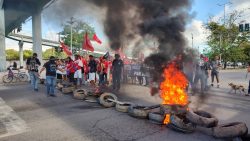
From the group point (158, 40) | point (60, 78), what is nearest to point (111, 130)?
point (158, 40)

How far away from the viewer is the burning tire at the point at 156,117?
214 inches

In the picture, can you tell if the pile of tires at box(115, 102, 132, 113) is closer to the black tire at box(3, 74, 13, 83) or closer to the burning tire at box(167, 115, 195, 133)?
Result: the burning tire at box(167, 115, 195, 133)

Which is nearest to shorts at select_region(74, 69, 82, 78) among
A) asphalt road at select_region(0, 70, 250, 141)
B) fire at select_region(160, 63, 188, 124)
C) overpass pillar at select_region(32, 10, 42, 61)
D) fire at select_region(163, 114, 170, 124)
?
asphalt road at select_region(0, 70, 250, 141)

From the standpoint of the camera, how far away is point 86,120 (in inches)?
239

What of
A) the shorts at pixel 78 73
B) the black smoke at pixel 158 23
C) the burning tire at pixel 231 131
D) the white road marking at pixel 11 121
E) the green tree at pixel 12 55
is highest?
the green tree at pixel 12 55

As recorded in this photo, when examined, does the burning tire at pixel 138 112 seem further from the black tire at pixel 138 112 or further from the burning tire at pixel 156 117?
the burning tire at pixel 156 117

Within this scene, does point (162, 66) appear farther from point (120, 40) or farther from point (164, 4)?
point (120, 40)

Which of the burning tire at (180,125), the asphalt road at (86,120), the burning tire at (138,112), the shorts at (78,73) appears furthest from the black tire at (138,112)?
the shorts at (78,73)

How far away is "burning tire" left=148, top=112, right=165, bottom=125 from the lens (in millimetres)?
5441

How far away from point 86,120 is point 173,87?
2.31 meters

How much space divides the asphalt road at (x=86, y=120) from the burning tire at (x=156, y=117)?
0.14 metres

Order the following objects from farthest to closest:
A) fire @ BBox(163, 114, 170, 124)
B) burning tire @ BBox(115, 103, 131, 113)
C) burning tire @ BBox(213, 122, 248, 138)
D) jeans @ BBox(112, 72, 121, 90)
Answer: jeans @ BBox(112, 72, 121, 90), burning tire @ BBox(115, 103, 131, 113), fire @ BBox(163, 114, 170, 124), burning tire @ BBox(213, 122, 248, 138)

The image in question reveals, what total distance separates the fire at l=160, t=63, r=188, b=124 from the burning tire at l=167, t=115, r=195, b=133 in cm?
68

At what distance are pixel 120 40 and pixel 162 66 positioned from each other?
7.45ft
